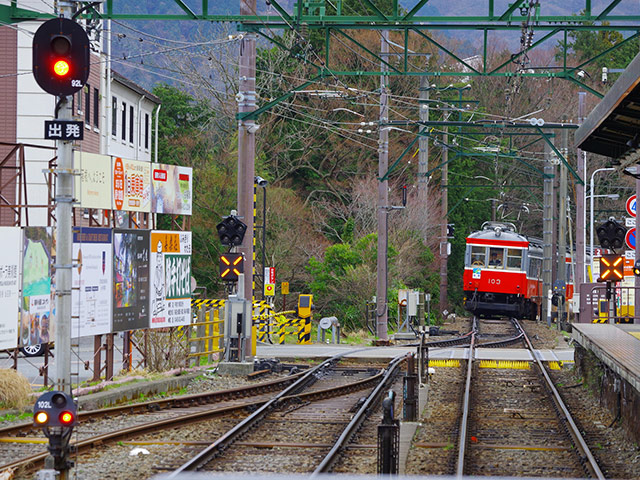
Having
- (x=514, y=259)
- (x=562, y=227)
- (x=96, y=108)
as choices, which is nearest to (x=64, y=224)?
(x=96, y=108)

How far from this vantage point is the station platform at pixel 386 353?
84.6 ft

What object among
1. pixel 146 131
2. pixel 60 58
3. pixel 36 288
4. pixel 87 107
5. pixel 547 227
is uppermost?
pixel 146 131

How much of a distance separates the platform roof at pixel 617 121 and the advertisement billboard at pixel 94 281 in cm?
816

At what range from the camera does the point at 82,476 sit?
10.8 metres

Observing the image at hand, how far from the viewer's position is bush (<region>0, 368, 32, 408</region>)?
48.0ft

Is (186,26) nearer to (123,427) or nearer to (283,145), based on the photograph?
(283,145)

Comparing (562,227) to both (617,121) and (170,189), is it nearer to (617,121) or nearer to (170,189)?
(170,189)

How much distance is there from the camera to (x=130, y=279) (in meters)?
18.5

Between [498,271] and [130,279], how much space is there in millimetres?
26599

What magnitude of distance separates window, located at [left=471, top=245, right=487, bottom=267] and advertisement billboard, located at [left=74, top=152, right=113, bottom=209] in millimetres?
26739

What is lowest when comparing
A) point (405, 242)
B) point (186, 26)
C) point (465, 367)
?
point (465, 367)

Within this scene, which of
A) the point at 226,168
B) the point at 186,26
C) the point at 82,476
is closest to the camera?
the point at 82,476

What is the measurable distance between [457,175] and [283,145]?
14180 mm

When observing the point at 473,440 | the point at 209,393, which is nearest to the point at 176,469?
the point at 473,440
